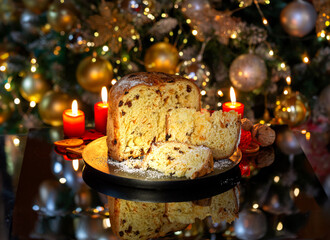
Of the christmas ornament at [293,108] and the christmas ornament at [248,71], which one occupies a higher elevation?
the christmas ornament at [248,71]

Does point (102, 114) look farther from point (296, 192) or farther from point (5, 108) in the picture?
point (5, 108)

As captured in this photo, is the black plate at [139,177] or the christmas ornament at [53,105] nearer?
the black plate at [139,177]

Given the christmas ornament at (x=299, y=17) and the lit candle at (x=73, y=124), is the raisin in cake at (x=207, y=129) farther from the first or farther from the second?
the christmas ornament at (x=299, y=17)

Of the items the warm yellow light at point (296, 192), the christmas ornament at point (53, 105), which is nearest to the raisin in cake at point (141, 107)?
the warm yellow light at point (296, 192)

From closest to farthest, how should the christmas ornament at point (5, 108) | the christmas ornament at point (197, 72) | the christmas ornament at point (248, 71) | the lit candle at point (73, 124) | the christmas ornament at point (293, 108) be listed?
1. the lit candle at point (73, 124)
2. the christmas ornament at point (248, 71)
3. the christmas ornament at point (197, 72)
4. the christmas ornament at point (293, 108)
5. the christmas ornament at point (5, 108)

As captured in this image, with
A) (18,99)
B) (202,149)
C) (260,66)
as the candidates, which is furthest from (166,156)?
(18,99)

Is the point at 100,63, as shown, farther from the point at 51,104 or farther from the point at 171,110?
the point at 171,110

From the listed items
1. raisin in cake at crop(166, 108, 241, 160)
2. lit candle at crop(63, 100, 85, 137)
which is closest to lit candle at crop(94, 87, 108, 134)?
lit candle at crop(63, 100, 85, 137)

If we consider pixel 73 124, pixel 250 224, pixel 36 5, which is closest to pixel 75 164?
pixel 73 124
